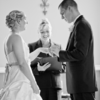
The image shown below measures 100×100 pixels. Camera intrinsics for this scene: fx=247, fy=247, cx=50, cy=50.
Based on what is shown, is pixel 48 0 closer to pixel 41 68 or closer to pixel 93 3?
pixel 93 3

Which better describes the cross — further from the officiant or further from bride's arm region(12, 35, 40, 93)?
bride's arm region(12, 35, 40, 93)

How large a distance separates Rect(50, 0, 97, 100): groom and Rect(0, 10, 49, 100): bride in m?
0.36

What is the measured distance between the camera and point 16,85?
243cm

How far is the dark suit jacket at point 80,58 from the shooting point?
2311 mm

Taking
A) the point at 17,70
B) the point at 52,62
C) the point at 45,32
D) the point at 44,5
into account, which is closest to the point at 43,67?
the point at 52,62

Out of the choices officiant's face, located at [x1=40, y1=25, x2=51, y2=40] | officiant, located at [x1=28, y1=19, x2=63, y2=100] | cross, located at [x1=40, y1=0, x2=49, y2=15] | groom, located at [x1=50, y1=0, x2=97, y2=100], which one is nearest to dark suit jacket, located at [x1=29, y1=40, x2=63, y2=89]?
officiant, located at [x1=28, y1=19, x2=63, y2=100]

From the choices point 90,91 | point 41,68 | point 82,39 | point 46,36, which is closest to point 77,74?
point 90,91

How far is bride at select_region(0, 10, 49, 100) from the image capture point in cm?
236

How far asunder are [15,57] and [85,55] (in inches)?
26.3

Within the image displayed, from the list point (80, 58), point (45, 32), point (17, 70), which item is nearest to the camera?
point (80, 58)

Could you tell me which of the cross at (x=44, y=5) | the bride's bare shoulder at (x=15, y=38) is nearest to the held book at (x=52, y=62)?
the bride's bare shoulder at (x=15, y=38)

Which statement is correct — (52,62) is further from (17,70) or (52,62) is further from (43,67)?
(17,70)

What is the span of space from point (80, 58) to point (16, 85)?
68 centimetres

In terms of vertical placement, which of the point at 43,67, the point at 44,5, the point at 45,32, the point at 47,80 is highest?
the point at 44,5
